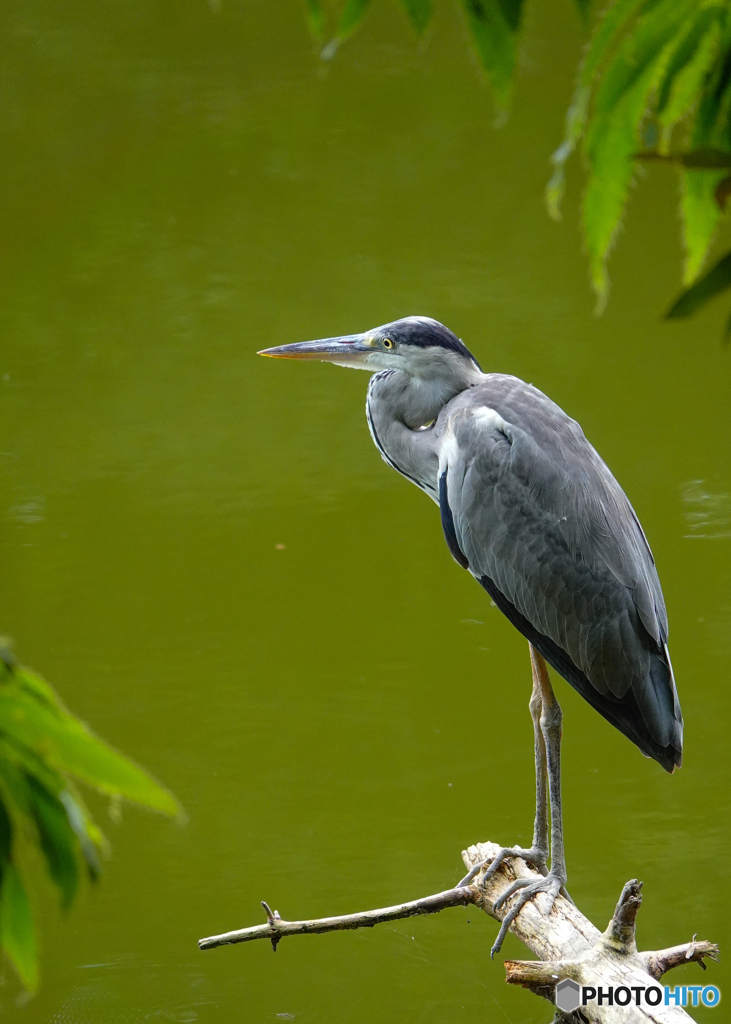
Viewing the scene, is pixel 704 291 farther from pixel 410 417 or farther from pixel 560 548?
pixel 410 417

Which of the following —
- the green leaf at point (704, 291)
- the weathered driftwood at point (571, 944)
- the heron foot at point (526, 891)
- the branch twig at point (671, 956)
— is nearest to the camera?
the green leaf at point (704, 291)

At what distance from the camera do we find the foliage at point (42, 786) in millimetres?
421

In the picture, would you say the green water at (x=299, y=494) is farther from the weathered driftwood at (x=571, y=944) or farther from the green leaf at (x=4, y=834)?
the green leaf at (x=4, y=834)

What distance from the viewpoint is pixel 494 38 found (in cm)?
46

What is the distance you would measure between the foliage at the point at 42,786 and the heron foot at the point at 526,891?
133 cm

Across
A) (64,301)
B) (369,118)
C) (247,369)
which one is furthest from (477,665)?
(369,118)

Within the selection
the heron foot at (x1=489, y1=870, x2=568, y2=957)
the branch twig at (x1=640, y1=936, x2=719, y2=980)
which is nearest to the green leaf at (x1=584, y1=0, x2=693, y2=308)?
the branch twig at (x1=640, y1=936, x2=719, y2=980)

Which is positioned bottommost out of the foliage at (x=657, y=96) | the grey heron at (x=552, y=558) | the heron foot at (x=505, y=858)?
the heron foot at (x=505, y=858)

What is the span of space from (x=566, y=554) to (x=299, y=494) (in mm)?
2189

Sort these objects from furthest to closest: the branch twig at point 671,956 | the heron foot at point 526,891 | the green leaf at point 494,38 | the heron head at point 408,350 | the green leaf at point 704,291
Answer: the heron head at point 408,350 → the heron foot at point 526,891 → the branch twig at point 671,956 → the green leaf at point 494,38 → the green leaf at point 704,291

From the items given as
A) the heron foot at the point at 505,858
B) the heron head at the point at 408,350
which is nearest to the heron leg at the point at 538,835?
the heron foot at the point at 505,858

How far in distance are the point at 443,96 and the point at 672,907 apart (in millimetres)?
3761

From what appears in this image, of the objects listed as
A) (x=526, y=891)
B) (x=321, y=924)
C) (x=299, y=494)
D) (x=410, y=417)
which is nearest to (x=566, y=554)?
(x=410, y=417)

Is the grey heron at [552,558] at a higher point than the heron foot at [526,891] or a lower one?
higher
